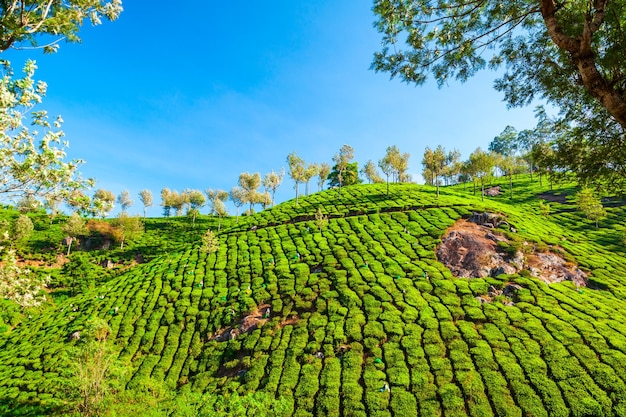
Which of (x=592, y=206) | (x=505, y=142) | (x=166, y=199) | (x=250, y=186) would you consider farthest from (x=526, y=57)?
(x=505, y=142)

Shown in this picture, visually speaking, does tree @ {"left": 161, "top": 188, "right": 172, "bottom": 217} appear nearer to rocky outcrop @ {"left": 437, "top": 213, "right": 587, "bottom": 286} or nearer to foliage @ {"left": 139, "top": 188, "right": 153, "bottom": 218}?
foliage @ {"left": 139, "top": 188, "right": 153, "bottom": 218}

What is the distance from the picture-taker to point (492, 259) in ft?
111

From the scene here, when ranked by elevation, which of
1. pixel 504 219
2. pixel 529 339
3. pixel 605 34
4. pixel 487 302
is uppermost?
pixel 605 34

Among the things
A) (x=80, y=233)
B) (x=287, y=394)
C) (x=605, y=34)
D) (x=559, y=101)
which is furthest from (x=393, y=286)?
(x=80, y=233)

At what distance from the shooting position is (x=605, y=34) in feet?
30.6

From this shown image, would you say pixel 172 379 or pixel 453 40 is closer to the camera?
pixel 453 40

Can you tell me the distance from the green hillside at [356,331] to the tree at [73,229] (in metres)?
29.0

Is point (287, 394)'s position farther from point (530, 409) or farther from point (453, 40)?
point (453, 40)

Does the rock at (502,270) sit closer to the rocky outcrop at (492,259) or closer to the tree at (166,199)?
the rocky outcrop at (492,259)

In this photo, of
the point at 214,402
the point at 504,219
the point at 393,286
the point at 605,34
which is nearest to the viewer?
the point at 605,34

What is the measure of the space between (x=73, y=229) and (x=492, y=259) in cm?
7582

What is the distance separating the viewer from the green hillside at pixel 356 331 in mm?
19469

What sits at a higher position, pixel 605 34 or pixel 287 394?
pixel 605 34

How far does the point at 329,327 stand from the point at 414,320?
7.04 m
